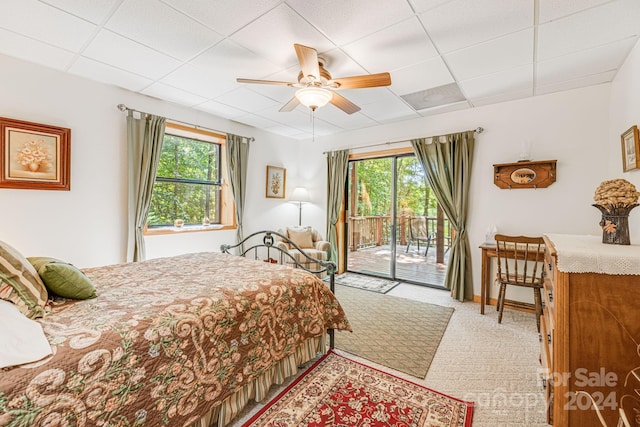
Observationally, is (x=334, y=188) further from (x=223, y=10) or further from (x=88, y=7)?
(x=88, y=7)

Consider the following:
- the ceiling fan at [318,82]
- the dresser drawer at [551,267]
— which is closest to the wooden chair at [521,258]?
the dresser drawer at [551,267]

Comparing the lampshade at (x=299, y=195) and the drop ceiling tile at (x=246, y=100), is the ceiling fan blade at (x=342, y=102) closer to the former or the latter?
the drop ceiling tile at (x=246, y=100)

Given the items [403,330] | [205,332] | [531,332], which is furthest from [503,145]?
[205,332]

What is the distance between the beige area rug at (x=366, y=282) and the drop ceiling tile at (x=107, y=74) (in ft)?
12.6

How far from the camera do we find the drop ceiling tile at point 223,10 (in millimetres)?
1856

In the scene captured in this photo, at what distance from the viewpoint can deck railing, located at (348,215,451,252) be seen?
4.85m

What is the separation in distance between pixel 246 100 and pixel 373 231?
129 inches

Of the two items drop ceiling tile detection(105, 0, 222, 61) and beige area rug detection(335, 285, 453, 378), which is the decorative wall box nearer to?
beige area rug detection(335, 285, 453, 378)

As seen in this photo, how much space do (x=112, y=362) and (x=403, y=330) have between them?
2556mm

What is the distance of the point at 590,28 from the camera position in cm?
207

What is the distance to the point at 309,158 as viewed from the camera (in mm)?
5617

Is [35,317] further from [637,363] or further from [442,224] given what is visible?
[442,224]

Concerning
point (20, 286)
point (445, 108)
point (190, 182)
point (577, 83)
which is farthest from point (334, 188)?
point (20, 286)

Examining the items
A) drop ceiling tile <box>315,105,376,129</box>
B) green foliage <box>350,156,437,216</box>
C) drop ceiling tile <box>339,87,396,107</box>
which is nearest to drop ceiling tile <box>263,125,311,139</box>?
drop ceiling tile <box>315,105,376,129</box>
